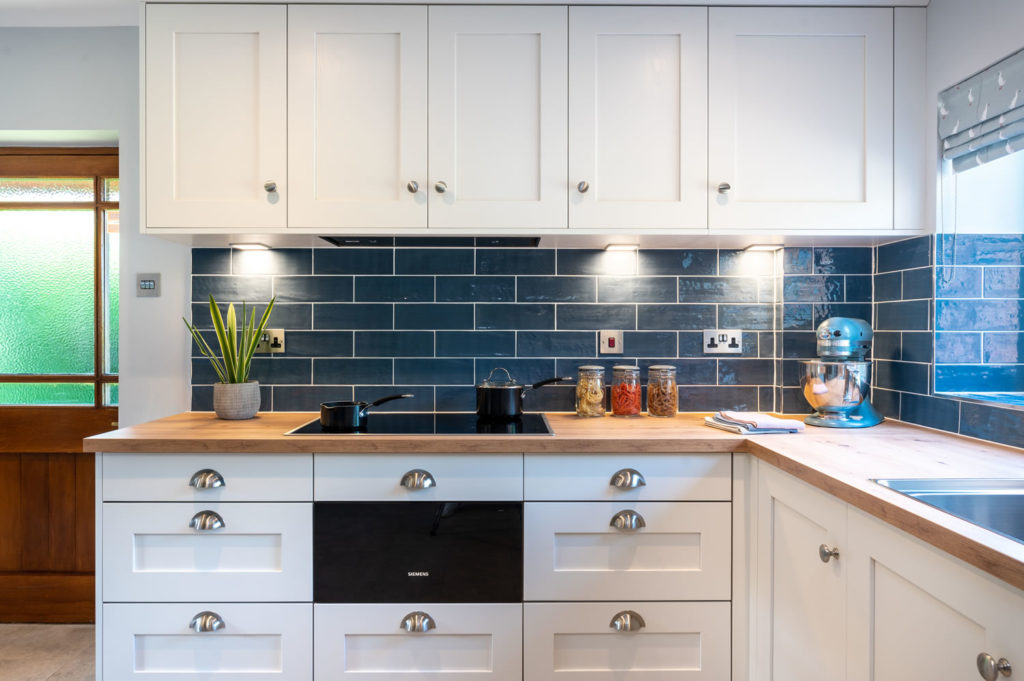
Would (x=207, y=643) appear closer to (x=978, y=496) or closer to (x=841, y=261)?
(x=978, y=496)

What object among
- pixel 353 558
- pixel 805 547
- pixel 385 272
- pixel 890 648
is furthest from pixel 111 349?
pixel 890 648

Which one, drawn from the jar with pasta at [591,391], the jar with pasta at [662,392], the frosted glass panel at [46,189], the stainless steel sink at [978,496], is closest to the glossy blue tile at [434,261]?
the jar with pasta at [591,391]

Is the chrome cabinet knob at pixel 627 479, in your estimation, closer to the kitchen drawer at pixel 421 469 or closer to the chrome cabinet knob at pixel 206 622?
the kitchen drawer at pixel 421 469

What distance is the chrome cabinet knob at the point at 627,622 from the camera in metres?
1.72

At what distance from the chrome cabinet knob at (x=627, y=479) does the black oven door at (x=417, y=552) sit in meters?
0.28

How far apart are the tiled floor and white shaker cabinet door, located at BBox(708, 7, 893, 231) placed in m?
2.73

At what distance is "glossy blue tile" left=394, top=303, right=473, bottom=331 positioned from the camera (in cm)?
229

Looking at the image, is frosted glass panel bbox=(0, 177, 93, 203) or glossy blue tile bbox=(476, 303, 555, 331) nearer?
glossy blue tile bbox=(476, 303, 555, 331)

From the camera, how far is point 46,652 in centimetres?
231

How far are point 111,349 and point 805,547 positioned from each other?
103 inches

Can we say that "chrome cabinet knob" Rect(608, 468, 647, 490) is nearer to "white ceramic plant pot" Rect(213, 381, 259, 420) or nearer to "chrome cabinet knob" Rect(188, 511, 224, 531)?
Answer: "chrome cabinet knob" Rect(188, 511, 224, 531)

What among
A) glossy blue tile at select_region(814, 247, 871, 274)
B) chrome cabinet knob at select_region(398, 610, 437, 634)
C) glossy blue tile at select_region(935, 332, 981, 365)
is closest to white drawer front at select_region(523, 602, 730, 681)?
chrome cabinet knob at select_region(398, 610, 437, 634)

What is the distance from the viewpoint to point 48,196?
253cm

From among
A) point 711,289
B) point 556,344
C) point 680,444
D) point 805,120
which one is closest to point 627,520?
point 680,444
